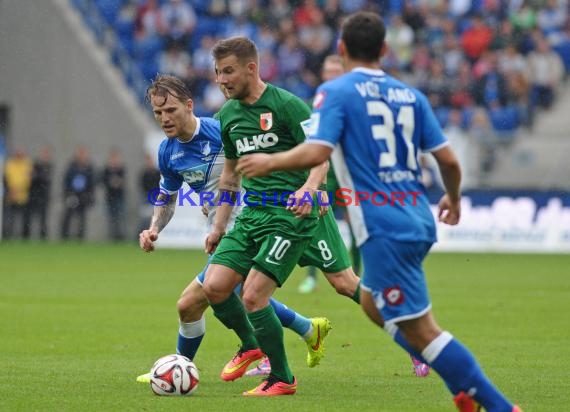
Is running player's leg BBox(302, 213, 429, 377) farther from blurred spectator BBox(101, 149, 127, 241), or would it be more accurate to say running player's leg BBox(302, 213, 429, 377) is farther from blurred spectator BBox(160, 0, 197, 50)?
blurred spectator BBox(160, 0, 197, 50)

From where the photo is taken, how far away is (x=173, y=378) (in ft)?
26.9

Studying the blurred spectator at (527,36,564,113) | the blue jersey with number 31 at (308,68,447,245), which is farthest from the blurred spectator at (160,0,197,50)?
the blue jersey with number 31 at (308,68,447,245)

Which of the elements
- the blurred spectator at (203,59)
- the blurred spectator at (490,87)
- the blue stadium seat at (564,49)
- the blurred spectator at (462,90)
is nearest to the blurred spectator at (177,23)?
the blurred spectator at (203,59)

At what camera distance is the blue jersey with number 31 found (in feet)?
20.8

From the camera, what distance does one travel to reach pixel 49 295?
647 inches

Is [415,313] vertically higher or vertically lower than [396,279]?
lower

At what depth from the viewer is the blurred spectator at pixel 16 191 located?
30.4 metres

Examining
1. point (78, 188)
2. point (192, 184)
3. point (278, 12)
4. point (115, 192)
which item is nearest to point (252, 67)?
point (192, 184)

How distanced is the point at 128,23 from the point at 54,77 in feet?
8.30

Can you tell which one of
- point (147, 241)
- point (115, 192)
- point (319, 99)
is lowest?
point (115, 192)

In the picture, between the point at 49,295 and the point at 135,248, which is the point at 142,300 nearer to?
the point at 49,295

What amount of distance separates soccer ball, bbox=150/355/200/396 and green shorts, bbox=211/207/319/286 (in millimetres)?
769

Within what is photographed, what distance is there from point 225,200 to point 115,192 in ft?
71.3
